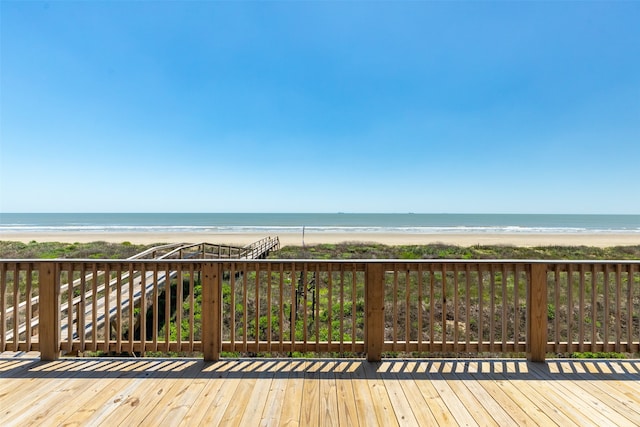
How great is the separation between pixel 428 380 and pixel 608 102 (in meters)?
18.0

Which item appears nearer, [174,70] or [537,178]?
[174,70]

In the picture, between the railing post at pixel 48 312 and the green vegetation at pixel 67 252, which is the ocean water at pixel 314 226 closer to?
the green vegetation at pixel 67 252

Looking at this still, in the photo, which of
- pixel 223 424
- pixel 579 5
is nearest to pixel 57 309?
pixel 223 424

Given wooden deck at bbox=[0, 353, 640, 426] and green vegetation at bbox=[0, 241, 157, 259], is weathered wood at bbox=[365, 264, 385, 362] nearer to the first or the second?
wooden deck at bbox=[0, 353, 640, 426]

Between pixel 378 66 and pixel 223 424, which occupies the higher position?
pixel 378 66

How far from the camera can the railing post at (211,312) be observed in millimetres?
2637

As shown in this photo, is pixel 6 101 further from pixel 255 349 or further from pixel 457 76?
pixel 457 76

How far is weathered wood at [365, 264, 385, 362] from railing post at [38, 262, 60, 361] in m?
3.08

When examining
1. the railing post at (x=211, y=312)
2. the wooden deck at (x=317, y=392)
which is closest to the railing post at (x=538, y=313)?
the wooden deck at (x=317, y=392)

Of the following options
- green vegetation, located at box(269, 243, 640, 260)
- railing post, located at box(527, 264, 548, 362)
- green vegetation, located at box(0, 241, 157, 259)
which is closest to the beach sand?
green vegetation, located at box(269, 243, 640, 260)

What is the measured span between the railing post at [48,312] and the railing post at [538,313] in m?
4.72

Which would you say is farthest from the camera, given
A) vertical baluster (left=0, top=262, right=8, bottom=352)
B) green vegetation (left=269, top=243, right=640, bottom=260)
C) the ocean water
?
the ocean water

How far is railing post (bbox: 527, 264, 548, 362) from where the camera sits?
2.66 meters

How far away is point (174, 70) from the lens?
1003 cm
